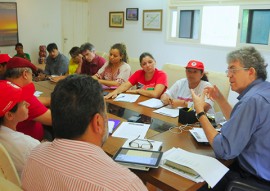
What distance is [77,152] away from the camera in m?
0.78

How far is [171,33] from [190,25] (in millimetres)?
395

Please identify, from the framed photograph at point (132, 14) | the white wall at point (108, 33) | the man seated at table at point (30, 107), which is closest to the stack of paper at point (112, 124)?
the man seated at table at point (30, 107)

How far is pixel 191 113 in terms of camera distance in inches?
75.0

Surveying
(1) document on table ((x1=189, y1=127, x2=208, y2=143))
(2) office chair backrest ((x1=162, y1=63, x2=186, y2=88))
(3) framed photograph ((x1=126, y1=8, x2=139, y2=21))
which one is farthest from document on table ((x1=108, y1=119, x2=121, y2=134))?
(3) framed photograph ((x1=126, y1=8, x2=139, y2=21))

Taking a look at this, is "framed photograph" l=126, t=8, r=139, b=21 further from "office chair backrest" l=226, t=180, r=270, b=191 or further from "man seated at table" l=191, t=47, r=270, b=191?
"office chair backrest" l=226, t=180, r=270, b=191

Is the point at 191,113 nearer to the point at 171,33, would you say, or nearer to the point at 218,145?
the point at 218,145

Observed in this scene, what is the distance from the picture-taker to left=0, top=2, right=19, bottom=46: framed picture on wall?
522cm

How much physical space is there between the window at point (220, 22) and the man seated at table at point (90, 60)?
1834 millimetres

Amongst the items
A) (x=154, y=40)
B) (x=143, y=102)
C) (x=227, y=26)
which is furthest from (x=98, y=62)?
(x=227, y=26)

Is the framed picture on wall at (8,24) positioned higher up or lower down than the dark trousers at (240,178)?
higher up

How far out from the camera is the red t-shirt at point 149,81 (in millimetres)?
2828

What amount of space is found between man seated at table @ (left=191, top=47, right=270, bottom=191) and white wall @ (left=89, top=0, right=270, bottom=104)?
106 inches

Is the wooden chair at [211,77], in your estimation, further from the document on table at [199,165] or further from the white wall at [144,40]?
the white wall at [144,40]

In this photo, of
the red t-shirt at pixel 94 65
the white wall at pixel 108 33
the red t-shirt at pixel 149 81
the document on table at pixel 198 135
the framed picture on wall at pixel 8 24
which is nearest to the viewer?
the document on table at pixel 198 135
